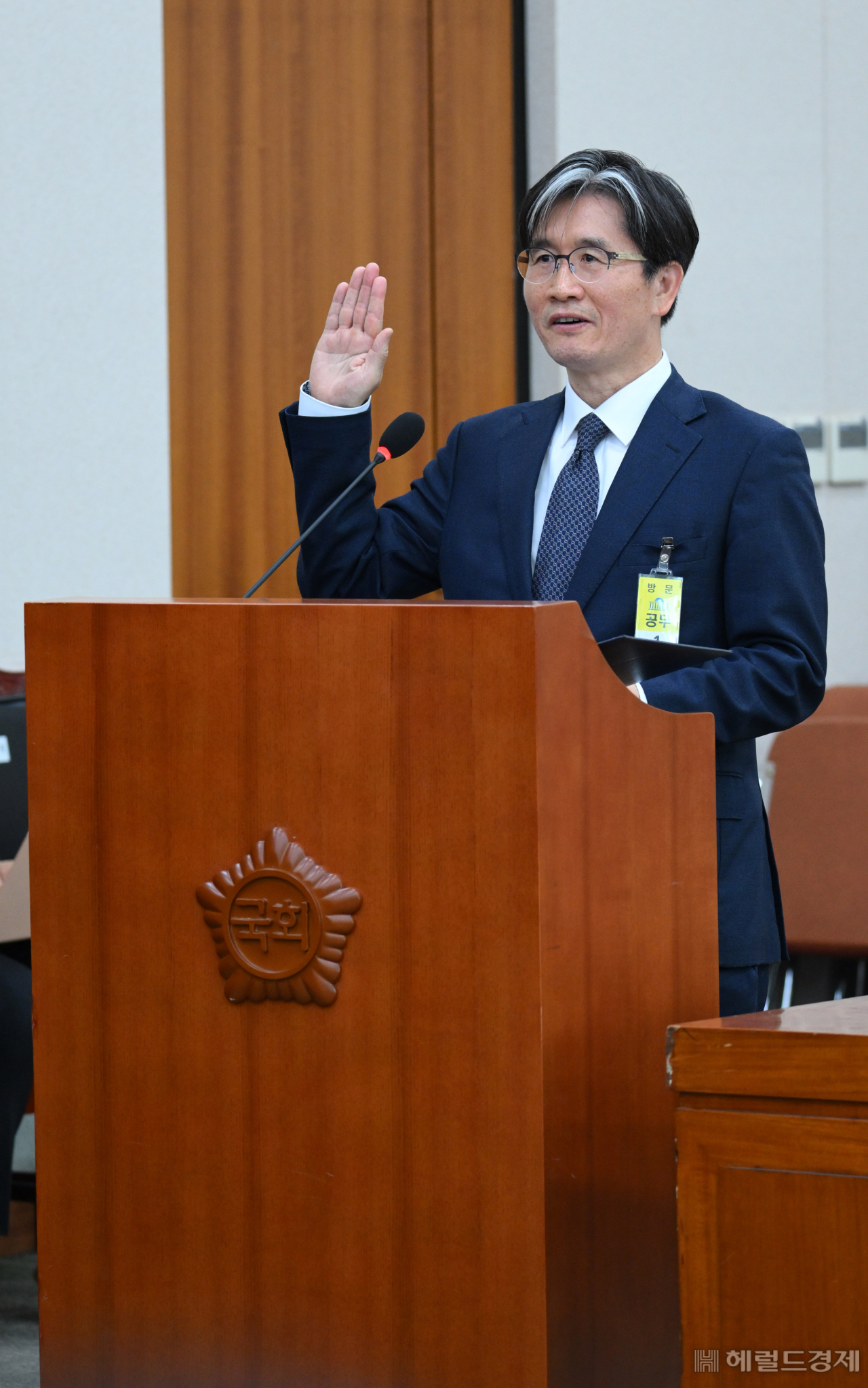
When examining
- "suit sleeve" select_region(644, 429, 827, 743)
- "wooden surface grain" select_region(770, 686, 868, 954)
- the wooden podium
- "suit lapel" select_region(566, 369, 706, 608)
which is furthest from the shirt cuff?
"wooden surface grain" select_region(770, 686, 868, 954)

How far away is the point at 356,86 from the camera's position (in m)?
3.60

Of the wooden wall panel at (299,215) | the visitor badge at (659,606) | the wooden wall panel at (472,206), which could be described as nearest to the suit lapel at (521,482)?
the visitor badge at (659,606)

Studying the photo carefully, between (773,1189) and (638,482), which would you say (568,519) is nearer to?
(638,482)

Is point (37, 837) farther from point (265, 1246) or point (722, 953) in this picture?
point (722, 953)

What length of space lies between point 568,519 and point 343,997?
2.13 feet

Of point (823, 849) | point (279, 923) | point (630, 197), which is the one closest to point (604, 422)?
point (630, 197)

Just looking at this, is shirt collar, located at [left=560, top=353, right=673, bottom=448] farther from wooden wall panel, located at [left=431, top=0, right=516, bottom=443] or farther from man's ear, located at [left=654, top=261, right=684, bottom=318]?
wooden wall panel, located at [left=431, top=0, right=516, bottom=443]

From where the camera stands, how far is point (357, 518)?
166cm

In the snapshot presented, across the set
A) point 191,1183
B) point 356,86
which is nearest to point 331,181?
point 356,86

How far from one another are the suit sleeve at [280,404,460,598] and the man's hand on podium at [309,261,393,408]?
31 mm

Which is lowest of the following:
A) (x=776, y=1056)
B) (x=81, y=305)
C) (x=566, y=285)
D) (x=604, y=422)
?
(x=776, y=1056)

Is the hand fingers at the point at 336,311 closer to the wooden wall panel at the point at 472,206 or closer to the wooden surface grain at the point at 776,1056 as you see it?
the wooden surface grain at the point at 776,1056

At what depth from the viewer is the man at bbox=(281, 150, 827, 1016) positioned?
1.45m

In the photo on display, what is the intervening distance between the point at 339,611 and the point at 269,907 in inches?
8.5
